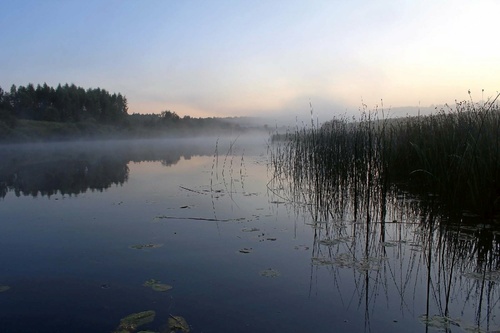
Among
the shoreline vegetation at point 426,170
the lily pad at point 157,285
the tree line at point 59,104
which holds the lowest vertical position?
the lily pad at point 157,285

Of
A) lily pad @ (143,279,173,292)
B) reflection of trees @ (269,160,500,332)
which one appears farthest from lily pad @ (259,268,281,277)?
lily pad @ (143,279,173,292)

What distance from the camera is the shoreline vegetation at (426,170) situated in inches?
184

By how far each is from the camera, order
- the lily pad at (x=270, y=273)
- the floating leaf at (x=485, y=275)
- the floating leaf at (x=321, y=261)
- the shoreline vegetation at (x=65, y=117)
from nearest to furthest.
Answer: the floating leaf at (x=485, y=275) → the lily pad at (x=270, y=273) → the floating leaf at (x=321, y=261) → the shoreline vegetation at (x=65, y=117)

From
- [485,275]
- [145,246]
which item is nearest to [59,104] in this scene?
[145,246]

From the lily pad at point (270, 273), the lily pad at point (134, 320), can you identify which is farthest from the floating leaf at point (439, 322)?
the lily pad at point (134, 320)

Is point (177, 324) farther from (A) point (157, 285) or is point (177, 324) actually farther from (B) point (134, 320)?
(A) point (157, 285)

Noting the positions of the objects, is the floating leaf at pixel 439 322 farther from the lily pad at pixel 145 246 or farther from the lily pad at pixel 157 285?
the lily pad at pixel 145 246

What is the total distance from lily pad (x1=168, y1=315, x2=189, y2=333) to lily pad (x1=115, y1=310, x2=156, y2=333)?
15cm

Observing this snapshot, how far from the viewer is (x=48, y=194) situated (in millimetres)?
7965

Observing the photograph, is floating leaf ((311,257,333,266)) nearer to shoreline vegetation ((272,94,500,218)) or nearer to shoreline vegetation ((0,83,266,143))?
shoreline vegetation ((272,94,500,218))

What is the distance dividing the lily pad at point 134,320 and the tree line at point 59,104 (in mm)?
53466

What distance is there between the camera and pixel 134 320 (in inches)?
96.9

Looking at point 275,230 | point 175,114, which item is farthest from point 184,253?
point 175,114

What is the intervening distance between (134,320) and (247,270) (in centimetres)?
123
